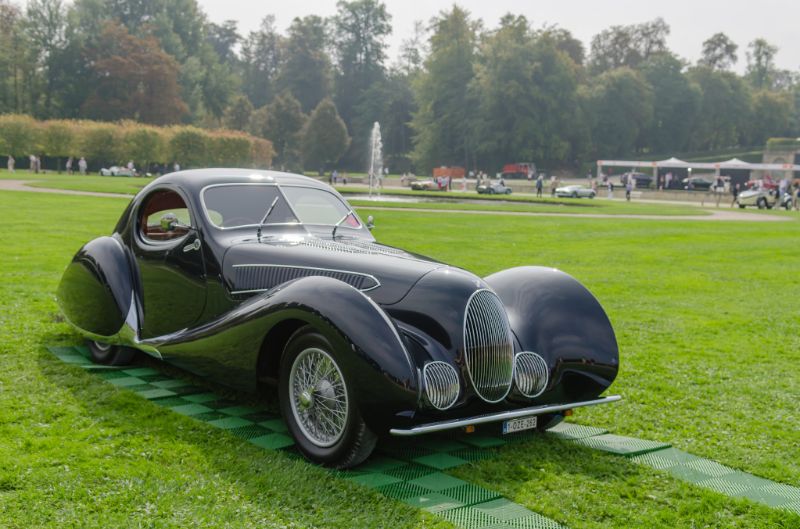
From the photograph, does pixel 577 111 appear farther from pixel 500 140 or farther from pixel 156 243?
pixel 156 243

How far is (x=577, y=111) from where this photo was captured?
9531 centimetres

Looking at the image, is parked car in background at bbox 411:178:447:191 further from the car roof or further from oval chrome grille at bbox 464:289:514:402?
oval chrome grille at bbox 464:289:514:402

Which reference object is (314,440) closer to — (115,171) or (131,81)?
(115,171)

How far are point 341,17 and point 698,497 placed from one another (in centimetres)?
13980

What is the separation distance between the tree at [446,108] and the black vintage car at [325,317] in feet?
306

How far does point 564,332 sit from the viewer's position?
5.72m

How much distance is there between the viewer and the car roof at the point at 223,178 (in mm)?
6789

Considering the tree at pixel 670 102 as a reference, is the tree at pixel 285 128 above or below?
below

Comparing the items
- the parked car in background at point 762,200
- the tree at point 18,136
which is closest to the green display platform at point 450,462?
the parked car in background at point 762,200

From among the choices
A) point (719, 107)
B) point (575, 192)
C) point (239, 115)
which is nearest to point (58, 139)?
point (575, 192)

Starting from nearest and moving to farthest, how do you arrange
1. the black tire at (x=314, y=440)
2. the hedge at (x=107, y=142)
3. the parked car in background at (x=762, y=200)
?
the black tire at (x=314, y=440), the parked car in background at (x=762, y=200), the hedge at (x=107, y=142)

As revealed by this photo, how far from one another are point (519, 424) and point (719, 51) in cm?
15541

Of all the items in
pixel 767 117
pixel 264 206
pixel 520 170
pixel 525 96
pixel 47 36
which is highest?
pixel 47 36

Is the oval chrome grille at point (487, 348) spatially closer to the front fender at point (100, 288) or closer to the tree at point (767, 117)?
the front fender at point (100, 288)
